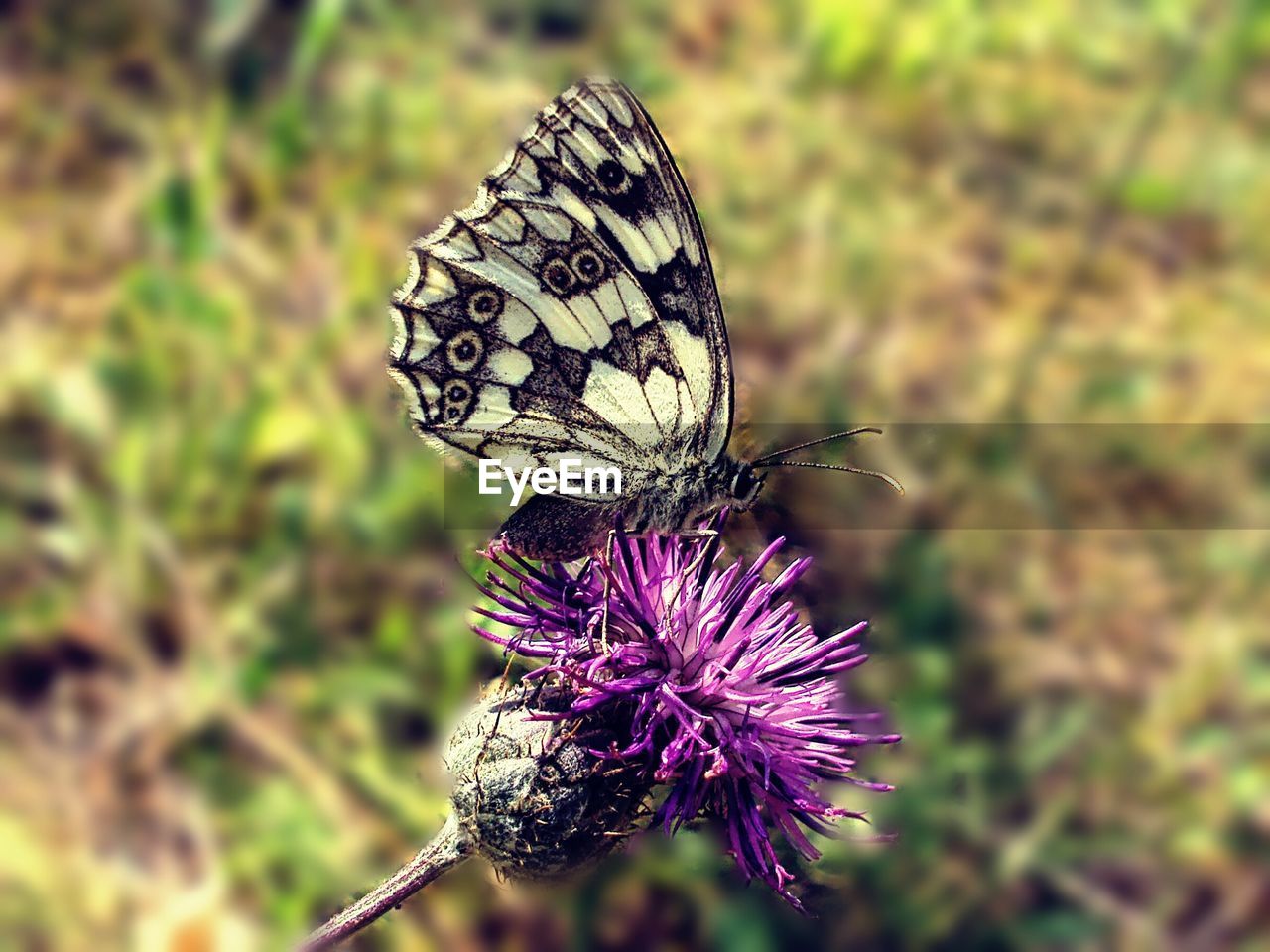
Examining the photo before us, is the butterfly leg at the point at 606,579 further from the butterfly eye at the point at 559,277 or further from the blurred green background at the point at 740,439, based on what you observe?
the butterfly eye at the point at 559,277

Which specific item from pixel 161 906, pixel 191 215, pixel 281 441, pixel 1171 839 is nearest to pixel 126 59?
pixel 191 215

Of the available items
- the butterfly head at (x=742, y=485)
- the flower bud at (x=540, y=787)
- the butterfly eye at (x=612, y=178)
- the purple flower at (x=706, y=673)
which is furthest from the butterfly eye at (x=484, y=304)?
the flower bud at (x=540, y=787)

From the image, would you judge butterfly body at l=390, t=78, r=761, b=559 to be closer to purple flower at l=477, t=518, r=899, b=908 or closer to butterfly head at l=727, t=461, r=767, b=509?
butterfly head at l=727, t=461, r=767, b=509

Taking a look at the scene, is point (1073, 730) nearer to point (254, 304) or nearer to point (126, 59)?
point (254, 304)

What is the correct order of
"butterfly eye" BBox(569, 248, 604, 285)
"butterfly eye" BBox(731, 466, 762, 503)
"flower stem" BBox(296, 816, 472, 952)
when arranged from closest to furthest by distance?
"flower stem" BBox(296, 816, 472, 952) < "butterfly eye" BBox(569, 248, 604, 285) < "butterfly eye" BBox(731, 466, 762, 503)

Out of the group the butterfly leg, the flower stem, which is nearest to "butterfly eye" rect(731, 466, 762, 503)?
the butterfly leg

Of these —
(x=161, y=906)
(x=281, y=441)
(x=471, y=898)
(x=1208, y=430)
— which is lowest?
(x=161, y=906)

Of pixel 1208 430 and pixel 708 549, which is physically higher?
pixel 1208 430
